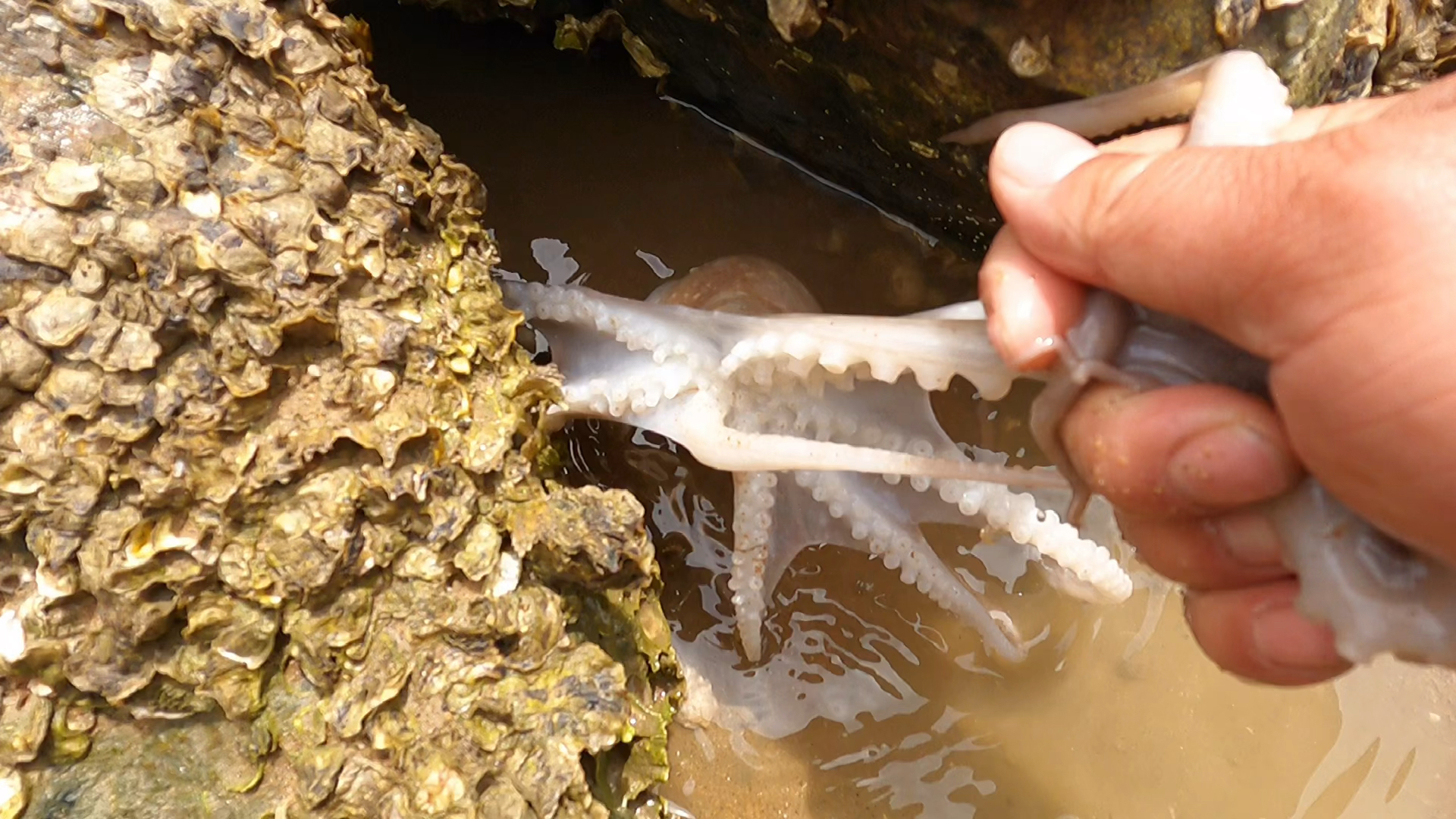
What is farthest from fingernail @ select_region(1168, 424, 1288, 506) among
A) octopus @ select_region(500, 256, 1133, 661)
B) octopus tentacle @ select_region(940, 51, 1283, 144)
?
octopus tentacle @ select_region(940, 51, 1283, 144)

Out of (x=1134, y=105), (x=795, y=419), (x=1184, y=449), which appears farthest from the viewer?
(x=795, y=419)

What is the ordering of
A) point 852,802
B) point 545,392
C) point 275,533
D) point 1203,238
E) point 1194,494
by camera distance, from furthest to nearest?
point 852,802 → point 545,392 → point 275,533 → point 1194,494 → point 1203,238

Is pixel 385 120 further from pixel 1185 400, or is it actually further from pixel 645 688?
pixel 1185 400

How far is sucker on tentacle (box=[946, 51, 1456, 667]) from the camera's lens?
3.52 feet

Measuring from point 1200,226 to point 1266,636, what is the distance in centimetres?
58

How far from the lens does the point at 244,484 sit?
1287mm

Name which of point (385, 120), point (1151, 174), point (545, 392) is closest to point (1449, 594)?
point (1151, 174)

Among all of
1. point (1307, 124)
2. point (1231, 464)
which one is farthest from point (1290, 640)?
point (1307, 124)

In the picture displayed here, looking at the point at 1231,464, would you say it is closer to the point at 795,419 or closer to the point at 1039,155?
the point at 1039,155

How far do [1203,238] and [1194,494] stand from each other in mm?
320

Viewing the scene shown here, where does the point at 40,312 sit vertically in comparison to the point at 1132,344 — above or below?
below

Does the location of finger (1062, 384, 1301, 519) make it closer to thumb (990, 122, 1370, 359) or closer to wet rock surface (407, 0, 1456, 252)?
thumb (990, 122, 1370, 359)

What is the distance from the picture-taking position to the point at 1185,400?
1.14 m

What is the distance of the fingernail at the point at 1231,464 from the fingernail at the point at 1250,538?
3.0 inches
